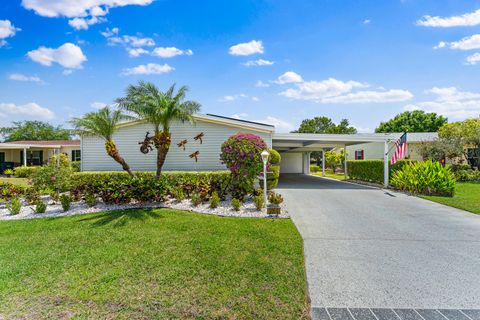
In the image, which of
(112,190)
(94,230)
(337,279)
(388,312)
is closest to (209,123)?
(112,190)

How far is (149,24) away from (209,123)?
16.4 ft

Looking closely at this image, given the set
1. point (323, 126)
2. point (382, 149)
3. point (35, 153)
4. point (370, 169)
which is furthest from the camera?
point (323, 126)

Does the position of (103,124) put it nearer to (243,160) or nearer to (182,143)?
(182,143)

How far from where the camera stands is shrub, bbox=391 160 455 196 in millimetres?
10648

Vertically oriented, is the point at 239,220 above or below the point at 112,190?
below

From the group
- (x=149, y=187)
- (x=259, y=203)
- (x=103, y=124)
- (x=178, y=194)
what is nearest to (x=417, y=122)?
(x=259, y=203)

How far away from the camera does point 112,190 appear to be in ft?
26.8

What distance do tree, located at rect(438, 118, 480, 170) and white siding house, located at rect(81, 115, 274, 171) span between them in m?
14.9

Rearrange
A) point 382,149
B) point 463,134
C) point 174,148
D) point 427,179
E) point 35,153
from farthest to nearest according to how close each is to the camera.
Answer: point 35,153
point 382,149
point 463,134
point 174,148
point 427,179

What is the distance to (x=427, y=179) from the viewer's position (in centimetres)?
1099

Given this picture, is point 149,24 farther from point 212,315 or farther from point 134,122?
point 212,315

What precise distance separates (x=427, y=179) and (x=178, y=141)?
39.3 ft

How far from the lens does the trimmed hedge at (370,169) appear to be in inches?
525

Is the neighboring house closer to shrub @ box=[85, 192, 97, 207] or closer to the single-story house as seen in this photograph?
the single-story house
